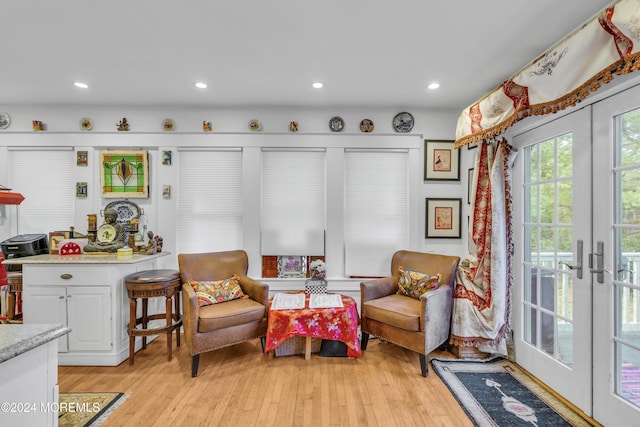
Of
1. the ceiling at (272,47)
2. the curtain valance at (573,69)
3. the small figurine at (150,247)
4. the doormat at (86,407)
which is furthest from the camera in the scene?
the small figurine at (150,247)

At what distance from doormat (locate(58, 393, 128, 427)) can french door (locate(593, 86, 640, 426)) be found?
A: 10.2 ft

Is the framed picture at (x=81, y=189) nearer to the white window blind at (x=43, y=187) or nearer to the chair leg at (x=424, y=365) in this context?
the white window blind at (x=43, y=187)

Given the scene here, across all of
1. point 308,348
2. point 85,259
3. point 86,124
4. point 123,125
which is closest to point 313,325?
point 308,348

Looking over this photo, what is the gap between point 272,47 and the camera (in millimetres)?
2205

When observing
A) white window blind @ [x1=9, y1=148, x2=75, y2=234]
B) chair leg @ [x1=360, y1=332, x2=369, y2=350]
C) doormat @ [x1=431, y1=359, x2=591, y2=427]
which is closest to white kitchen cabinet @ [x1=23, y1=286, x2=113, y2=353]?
white window blind @ [x1=9, y1=148, x2=75, y2=234]

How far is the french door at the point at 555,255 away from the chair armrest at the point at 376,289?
105cm

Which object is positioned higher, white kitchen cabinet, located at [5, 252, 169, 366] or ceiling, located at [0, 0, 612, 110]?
ceiling, located at [0, 0, 612, 110]

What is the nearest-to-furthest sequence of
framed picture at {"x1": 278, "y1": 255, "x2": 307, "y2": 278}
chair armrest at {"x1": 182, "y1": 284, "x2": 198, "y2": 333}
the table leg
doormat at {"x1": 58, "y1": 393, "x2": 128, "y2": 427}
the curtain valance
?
the curtain valance → doormat at {"x1": 58, "y1": 393, "x2": 128, "y2": 427} → chair armrest at {"x1": 182, "y1": 284, "x2": 198, "y2": 333} → the table leg → framed picture at {"x1": 278, "y1": 255, "x2": 307, "y2": 278}

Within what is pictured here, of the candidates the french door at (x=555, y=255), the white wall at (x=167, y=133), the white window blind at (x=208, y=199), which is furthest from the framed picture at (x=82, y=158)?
the french door at (x=555, y=255)

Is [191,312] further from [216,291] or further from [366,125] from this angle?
[366,125]

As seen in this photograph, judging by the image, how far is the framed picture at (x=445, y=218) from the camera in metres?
3.46

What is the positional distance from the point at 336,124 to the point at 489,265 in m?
2.09

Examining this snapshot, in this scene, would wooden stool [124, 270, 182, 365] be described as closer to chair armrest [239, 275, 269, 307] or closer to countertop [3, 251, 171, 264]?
countertop [3, 251, 171, 264]

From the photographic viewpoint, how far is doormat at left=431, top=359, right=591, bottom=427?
1949 mm
